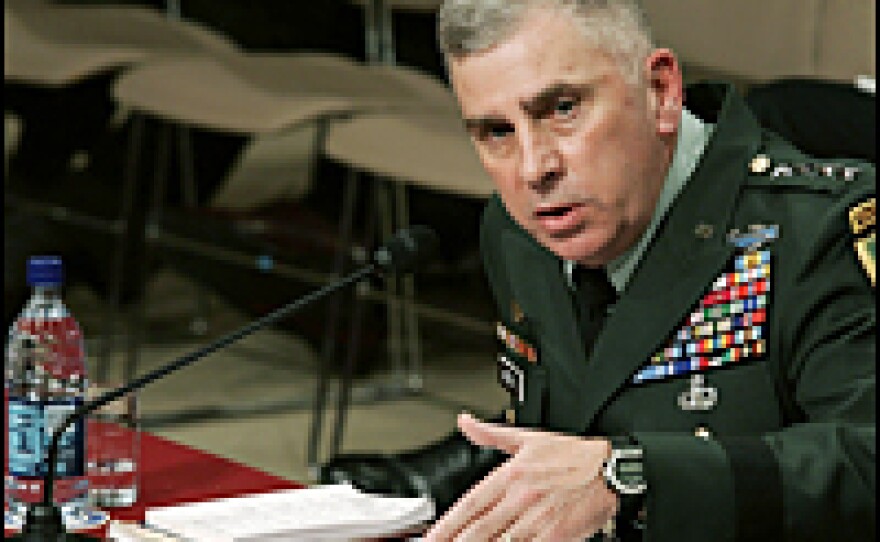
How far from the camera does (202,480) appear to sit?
2316 millimetres

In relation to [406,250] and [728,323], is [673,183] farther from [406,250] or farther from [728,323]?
[406,250]

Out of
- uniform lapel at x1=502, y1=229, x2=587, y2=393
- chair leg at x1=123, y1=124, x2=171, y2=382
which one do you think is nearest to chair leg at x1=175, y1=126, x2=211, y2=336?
chair leg at x1=123, y1=124, x2=171, y2=382

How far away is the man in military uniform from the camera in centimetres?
170

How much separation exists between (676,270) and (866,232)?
225mm

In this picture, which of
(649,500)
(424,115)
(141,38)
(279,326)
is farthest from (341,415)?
(649,500)

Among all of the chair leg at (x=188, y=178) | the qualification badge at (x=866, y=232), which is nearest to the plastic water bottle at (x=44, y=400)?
the qualification badge at (x=866, y=232)

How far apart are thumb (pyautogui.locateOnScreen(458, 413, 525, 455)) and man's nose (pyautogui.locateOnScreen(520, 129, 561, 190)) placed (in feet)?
0.85

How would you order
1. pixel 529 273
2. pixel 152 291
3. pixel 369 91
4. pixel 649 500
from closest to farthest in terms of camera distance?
pixel 649 500
pixel 529 273
pixel 369 91
pixel 152 291

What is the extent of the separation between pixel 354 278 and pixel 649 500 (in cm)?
47

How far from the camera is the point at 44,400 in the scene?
7.40ft

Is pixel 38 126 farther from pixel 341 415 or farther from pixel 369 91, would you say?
pixel 341 415

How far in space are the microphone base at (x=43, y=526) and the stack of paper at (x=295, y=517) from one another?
0.42 ft

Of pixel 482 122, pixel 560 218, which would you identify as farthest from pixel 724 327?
pixel 482 122

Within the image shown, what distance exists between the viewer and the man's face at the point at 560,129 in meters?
1.86
